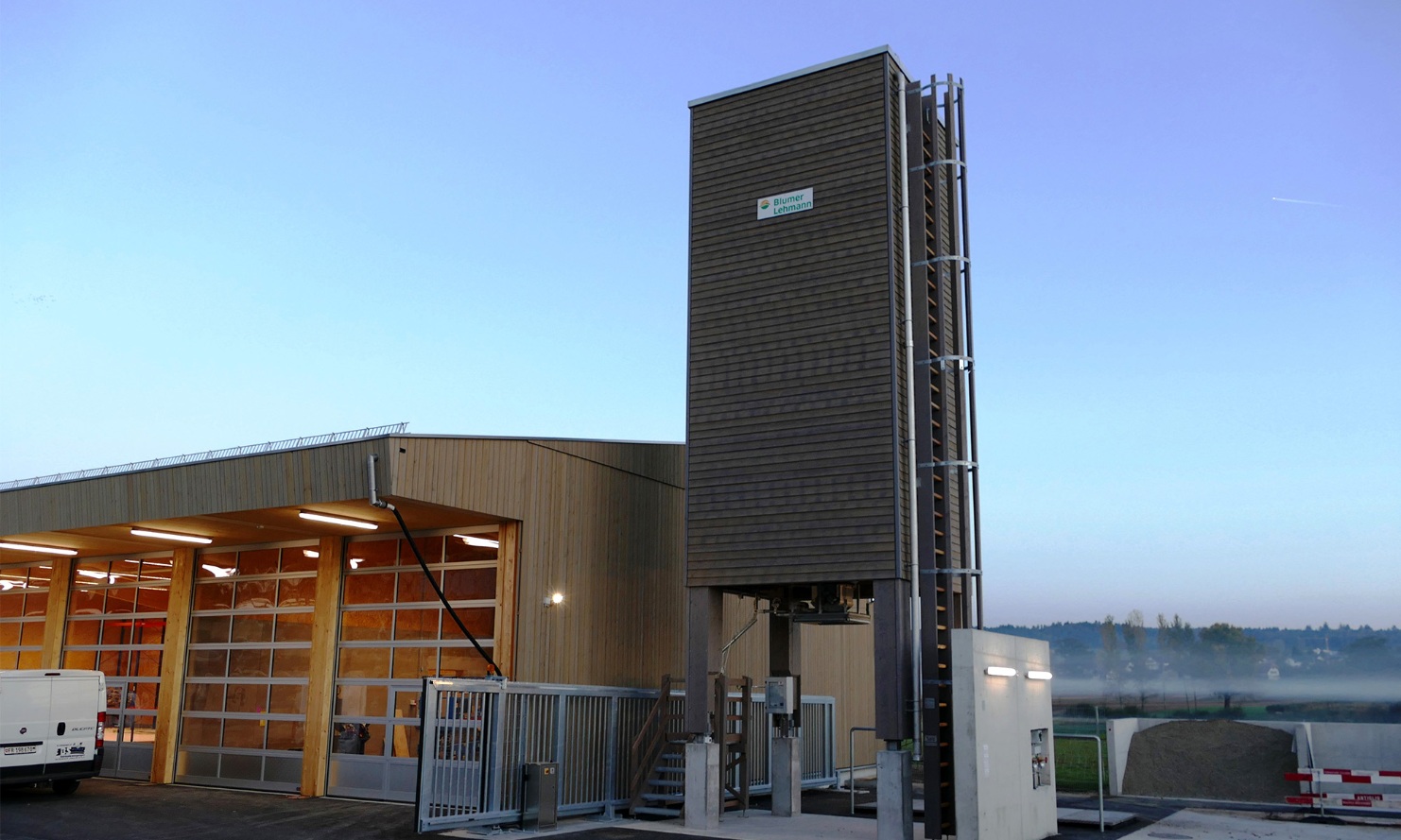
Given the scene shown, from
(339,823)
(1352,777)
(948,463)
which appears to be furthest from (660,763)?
(1352,777)

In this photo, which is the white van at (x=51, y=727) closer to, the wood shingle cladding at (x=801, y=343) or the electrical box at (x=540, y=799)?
the electrical box at (x=540, y=799)

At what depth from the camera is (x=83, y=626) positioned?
20.4m

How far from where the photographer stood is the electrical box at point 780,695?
615 inches

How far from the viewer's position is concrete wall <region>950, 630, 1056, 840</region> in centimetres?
1149

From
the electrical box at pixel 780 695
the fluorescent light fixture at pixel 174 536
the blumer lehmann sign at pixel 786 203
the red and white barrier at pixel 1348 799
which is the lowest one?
the red and white barrier at pixel 1348 799

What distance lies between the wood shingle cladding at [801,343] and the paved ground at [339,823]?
3.21 metres

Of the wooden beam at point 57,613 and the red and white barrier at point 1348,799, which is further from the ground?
the wooden beam at point 57,613

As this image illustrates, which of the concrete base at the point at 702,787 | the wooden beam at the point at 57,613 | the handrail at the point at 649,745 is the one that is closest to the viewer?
the concrete base at the point at 702,787

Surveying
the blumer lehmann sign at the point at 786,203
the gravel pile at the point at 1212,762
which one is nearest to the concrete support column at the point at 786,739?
the blumer lehmann sign at the point at 786,203

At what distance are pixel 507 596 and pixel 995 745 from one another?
660cm

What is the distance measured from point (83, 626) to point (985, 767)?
55.5ft

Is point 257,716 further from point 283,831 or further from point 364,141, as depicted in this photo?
point 364,141

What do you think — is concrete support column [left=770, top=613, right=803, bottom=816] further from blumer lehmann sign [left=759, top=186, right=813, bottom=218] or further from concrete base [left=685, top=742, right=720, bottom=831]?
blumer lehmann sign [left=759, top=186, right=813, bottom=218]

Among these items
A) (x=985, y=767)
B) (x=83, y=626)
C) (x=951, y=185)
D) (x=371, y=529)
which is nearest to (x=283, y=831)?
(x=371, y=529)
